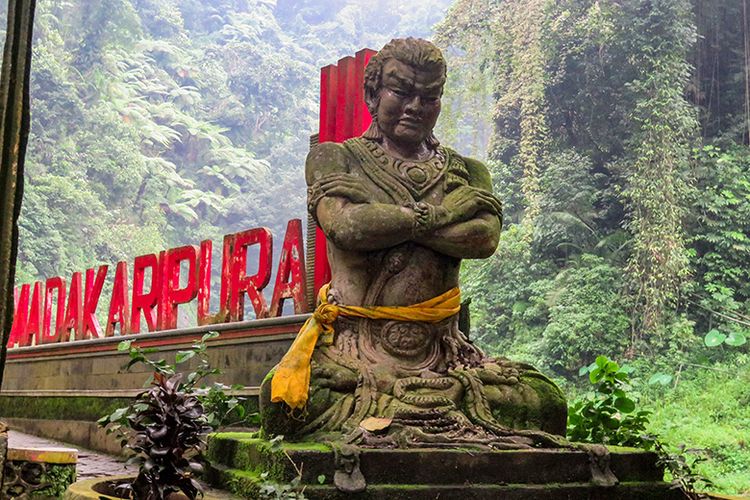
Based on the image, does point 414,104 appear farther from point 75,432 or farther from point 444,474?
point 75,432

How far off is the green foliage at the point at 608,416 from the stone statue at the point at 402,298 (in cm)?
68

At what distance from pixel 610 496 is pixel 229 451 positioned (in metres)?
1.67

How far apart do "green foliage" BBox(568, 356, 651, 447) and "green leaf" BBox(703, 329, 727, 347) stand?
1185 centimetres

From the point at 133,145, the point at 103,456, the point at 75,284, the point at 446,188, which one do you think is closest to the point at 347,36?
the point at 133,145

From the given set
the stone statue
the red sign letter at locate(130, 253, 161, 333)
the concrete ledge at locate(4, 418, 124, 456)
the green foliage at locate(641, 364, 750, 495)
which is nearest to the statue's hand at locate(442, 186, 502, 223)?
the stone statue

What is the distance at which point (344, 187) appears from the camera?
406 centimetres

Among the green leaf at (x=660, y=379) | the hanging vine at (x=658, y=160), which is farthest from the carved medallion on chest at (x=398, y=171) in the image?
the hanging vine at (x=658, y=160)

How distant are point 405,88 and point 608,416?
1981 mm

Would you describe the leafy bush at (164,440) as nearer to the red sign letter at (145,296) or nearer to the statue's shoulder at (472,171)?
the statue's shoulder at (472,171)

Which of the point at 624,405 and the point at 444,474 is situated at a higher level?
the point at 624,405

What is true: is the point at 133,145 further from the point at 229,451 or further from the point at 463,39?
the point at 229,451

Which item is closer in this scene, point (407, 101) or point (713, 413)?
point (407, 101)

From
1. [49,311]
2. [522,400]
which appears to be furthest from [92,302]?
[522,400]

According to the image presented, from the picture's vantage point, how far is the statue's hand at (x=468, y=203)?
409 cm
